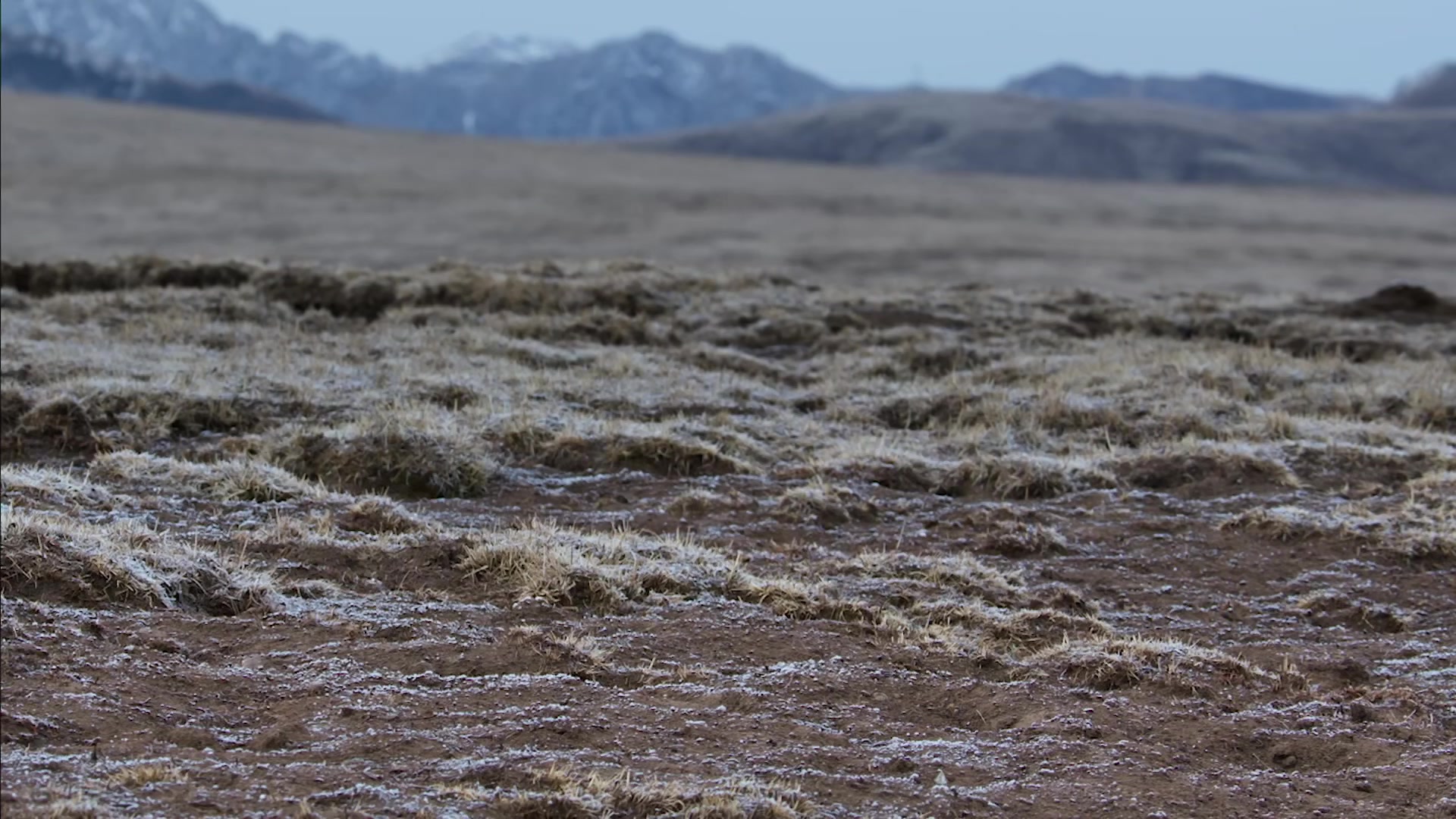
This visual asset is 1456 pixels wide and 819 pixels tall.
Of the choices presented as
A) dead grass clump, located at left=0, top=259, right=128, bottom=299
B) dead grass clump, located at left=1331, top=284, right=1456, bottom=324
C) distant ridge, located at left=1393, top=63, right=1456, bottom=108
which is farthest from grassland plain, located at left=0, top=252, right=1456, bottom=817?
distant ridge, located at left=1393, top=63, right=1456, bottom=108

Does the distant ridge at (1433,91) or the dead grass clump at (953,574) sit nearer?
the dead grass clump at (953,574)

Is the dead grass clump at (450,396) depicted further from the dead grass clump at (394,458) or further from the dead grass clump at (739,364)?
the dead grass clump at (739,364)

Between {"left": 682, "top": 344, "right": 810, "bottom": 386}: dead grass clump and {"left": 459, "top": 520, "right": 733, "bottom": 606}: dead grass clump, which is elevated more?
{"left": 682, "top": 344, "right": 810, "bottom": 386}: dead grass clump

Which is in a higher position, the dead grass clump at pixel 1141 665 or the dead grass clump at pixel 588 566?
the dead grass clump at pixel 588 566

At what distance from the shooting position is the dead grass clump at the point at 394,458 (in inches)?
320

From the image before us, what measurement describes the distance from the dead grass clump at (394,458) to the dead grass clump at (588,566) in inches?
56.9

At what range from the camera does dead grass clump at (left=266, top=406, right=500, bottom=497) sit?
320 inches

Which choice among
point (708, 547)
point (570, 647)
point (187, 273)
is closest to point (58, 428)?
point (708, 547)

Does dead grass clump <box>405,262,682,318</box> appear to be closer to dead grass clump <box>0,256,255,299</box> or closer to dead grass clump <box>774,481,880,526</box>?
dead grass clump <box>0,256,255,299</box>

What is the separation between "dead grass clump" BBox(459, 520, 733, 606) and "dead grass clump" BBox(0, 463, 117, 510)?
1892 millimetres

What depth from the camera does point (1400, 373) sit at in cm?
1255

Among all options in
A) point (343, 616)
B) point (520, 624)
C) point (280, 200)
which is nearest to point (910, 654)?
point (520, 624)

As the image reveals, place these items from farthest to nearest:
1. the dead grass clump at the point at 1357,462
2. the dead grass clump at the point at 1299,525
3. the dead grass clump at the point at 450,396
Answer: the dead grass clump at the point at 450,396 < the dead grass clump at the point at 1357,462 < the dead grass clump at the point at 1299,525

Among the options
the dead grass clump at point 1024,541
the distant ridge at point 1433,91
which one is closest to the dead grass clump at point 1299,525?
the dead grass clump at point 1024,541
